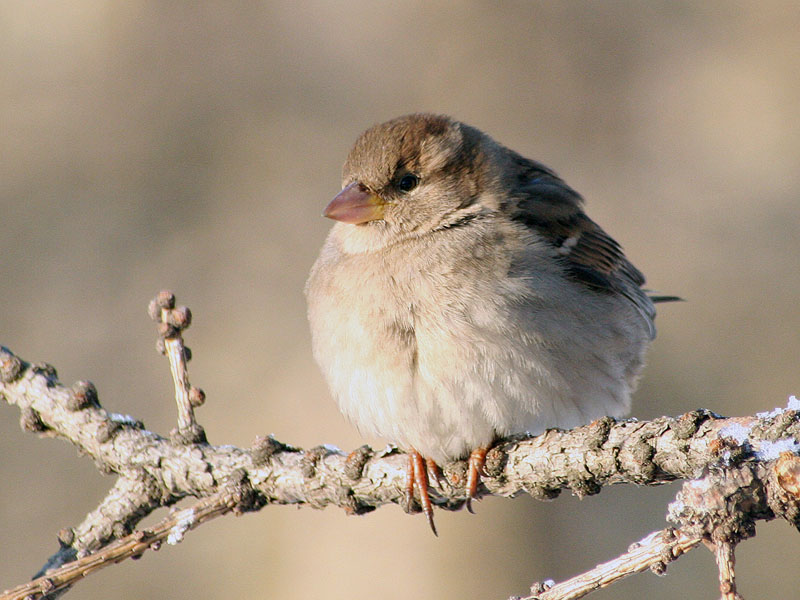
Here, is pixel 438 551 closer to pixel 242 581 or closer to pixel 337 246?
pixel 242 581

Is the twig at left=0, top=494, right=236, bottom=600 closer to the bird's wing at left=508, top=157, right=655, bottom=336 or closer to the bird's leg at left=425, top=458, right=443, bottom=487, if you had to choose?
the bird's leg at left=425, top=458, right=443, bottom=487

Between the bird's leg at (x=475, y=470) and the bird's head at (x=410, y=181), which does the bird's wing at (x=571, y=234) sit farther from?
the bird's leg at (x=475, y=470)

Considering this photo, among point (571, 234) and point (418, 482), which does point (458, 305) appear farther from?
point (571, 234)

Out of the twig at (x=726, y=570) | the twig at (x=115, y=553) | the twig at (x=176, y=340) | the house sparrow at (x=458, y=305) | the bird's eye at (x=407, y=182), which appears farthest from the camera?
the bird's eye at (x=407, y=182)

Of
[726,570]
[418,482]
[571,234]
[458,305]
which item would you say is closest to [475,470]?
[418,482]

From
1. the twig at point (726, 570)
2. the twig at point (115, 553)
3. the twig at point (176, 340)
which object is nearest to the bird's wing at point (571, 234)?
the twig at point (176, 340)

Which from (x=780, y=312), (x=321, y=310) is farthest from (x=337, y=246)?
(x=780, y=312)
